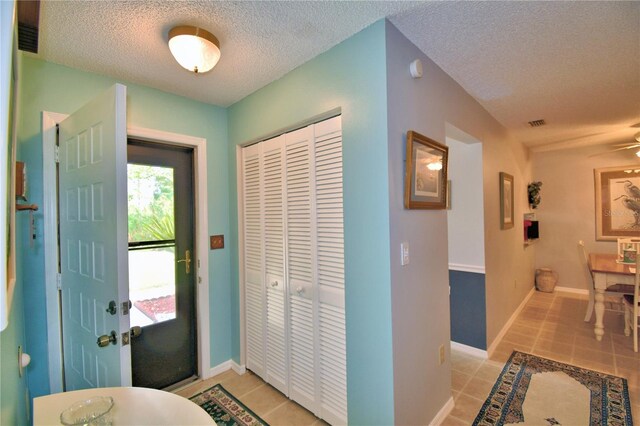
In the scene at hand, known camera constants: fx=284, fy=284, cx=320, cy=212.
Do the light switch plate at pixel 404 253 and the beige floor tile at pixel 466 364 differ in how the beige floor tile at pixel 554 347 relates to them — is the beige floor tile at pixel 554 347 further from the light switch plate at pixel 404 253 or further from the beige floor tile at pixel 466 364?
the light switch plate at pixel 404 253

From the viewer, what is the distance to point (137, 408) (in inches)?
38.2

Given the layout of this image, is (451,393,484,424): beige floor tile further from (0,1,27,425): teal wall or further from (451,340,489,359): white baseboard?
(0,1,27,425): teal wall

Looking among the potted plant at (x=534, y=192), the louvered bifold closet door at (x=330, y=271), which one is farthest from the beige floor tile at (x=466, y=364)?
the potted plant at (x=534, y=192)

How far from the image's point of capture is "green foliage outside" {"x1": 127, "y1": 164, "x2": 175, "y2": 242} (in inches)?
86.4

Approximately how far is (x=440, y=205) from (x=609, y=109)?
250 cm

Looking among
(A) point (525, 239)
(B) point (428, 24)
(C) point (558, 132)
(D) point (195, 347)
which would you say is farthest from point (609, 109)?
(D) point (195, 347)

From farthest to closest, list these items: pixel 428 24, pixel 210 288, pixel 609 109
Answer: pixel 609 109 < pixel 210 288 < pixel 428 24

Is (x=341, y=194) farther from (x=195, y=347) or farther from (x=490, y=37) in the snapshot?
(x=195, y=347)

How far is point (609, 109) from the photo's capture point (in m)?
2.88

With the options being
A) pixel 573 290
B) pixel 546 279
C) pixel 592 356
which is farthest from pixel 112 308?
pixel 573 290

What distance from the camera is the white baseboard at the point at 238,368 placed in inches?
100

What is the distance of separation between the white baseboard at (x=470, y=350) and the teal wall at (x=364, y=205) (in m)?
1.70

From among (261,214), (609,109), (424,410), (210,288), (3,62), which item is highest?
(609,109)

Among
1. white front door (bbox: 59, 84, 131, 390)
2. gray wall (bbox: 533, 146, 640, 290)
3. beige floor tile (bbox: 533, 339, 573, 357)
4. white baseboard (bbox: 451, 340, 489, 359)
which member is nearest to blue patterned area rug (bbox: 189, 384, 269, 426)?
white front door (bbox: 59, 84, 131, 390)
